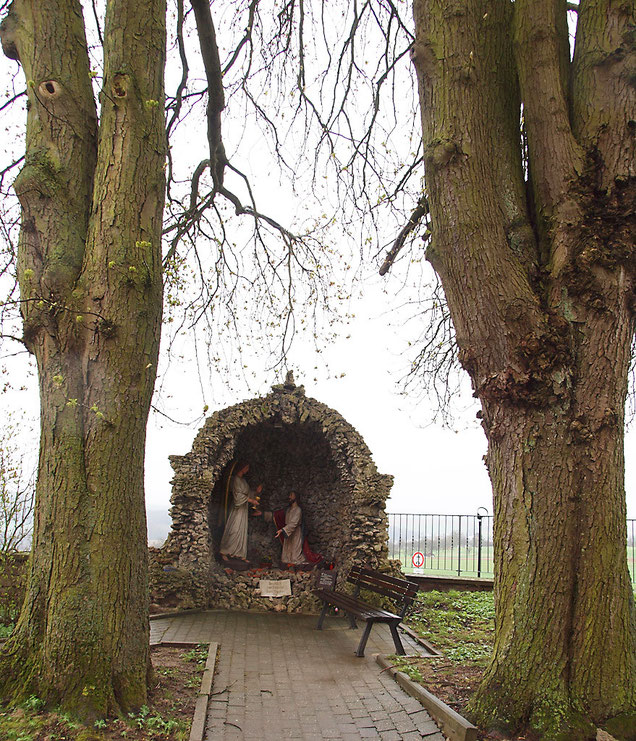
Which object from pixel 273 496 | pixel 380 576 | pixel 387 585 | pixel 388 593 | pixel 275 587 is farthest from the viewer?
pixel 273 496

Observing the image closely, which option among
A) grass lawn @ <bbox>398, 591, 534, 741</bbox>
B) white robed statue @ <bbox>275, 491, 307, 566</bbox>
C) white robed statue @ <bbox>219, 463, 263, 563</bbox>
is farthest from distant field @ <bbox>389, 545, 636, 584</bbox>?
white robed statue @ <bbox>219, 463, 263, 563</bbox>

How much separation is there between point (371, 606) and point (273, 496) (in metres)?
5.23

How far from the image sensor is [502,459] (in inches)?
187

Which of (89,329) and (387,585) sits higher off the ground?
(89,329)

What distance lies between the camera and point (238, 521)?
12.0 metres

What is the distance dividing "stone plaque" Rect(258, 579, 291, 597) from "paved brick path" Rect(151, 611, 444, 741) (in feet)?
4.10

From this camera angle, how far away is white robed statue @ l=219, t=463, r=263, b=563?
11.9m

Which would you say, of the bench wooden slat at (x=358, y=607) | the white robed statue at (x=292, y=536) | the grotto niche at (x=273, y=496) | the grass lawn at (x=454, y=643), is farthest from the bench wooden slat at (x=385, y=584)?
the white robed statue at (x=292, y=536)

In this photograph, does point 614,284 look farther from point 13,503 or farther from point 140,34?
point 13,503

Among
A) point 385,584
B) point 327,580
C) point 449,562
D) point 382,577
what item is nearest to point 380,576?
point 382,577

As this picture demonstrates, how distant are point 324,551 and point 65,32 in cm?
1000

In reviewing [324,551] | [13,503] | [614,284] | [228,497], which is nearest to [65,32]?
[614,284]

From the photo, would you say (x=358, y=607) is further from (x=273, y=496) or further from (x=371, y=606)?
(x=273, y=496)

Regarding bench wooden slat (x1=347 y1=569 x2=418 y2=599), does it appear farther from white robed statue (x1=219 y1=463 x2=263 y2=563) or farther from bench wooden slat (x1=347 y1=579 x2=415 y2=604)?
white robed statue (x1=219 y1=463 x2=263 y2=563)
